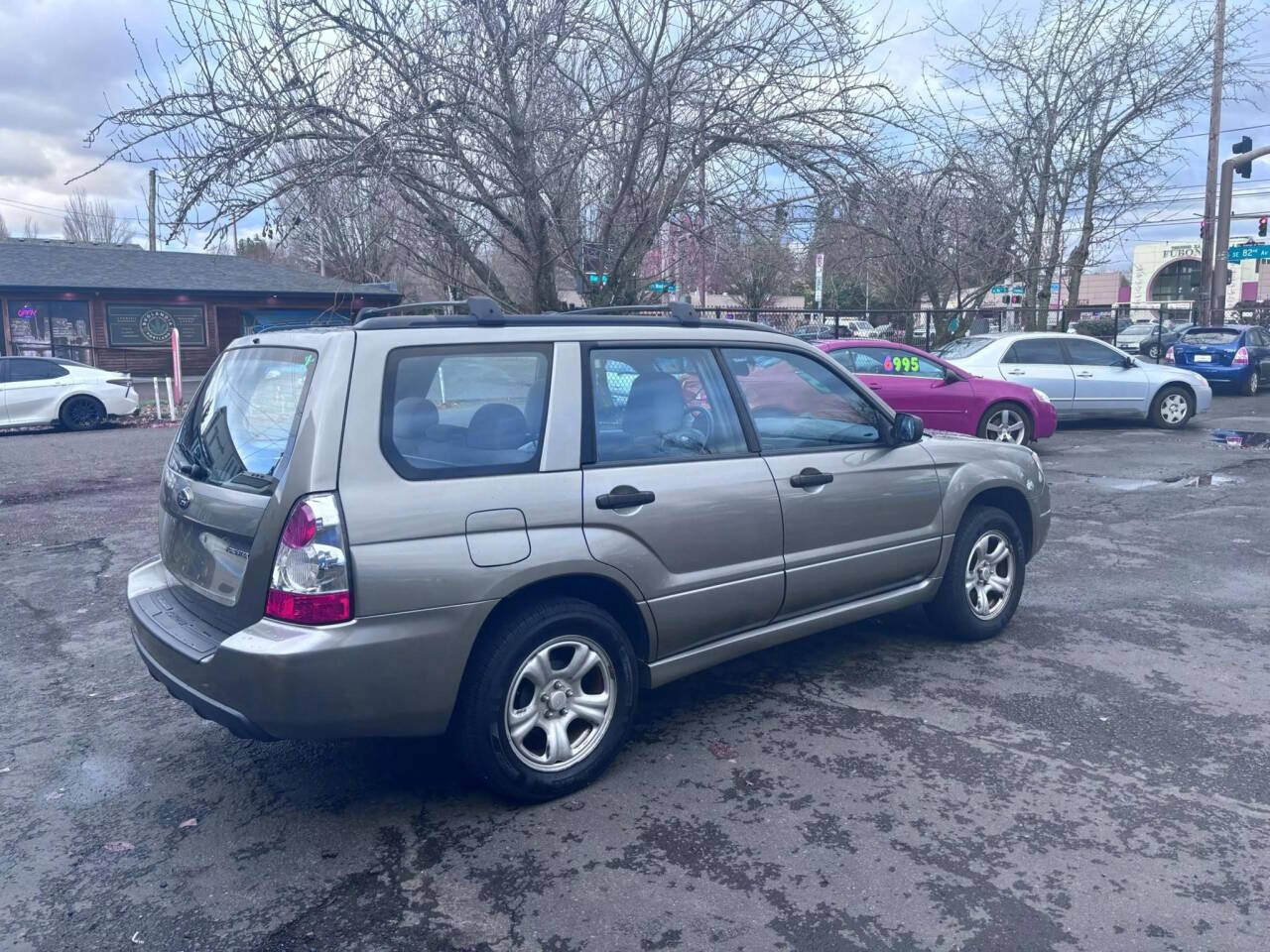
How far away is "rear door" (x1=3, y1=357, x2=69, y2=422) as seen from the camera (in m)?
16.7

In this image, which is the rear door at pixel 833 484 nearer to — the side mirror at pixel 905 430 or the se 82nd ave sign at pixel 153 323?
the side mirror at pixel 905 430

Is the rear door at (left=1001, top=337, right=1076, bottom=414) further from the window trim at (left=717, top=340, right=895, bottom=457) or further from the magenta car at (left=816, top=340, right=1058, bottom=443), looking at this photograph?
the window trim at (left=717, top=340, right=895, bottom=457)

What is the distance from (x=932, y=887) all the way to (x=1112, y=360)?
47.3 feet

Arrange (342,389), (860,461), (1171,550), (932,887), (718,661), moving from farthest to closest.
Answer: (1171,550) < (860,461) < (718,661) < (342,389) < (932,887)

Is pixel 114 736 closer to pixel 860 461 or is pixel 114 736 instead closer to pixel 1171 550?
pixel 860 461

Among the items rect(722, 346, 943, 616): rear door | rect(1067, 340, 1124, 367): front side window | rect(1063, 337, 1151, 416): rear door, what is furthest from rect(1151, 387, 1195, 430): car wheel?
rect(722, 346, 943, 616): rear door

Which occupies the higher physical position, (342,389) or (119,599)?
(342,389)

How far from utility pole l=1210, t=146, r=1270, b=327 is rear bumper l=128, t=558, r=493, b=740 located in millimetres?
23841

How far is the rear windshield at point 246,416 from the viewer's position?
358cm

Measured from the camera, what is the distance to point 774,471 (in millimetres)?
4512

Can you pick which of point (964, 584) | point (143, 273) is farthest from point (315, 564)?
point (143, 273)

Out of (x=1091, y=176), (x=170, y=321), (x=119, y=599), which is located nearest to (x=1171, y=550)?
(x=119, y=599)

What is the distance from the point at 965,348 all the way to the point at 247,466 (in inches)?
520

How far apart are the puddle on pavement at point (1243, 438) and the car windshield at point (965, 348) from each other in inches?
141
